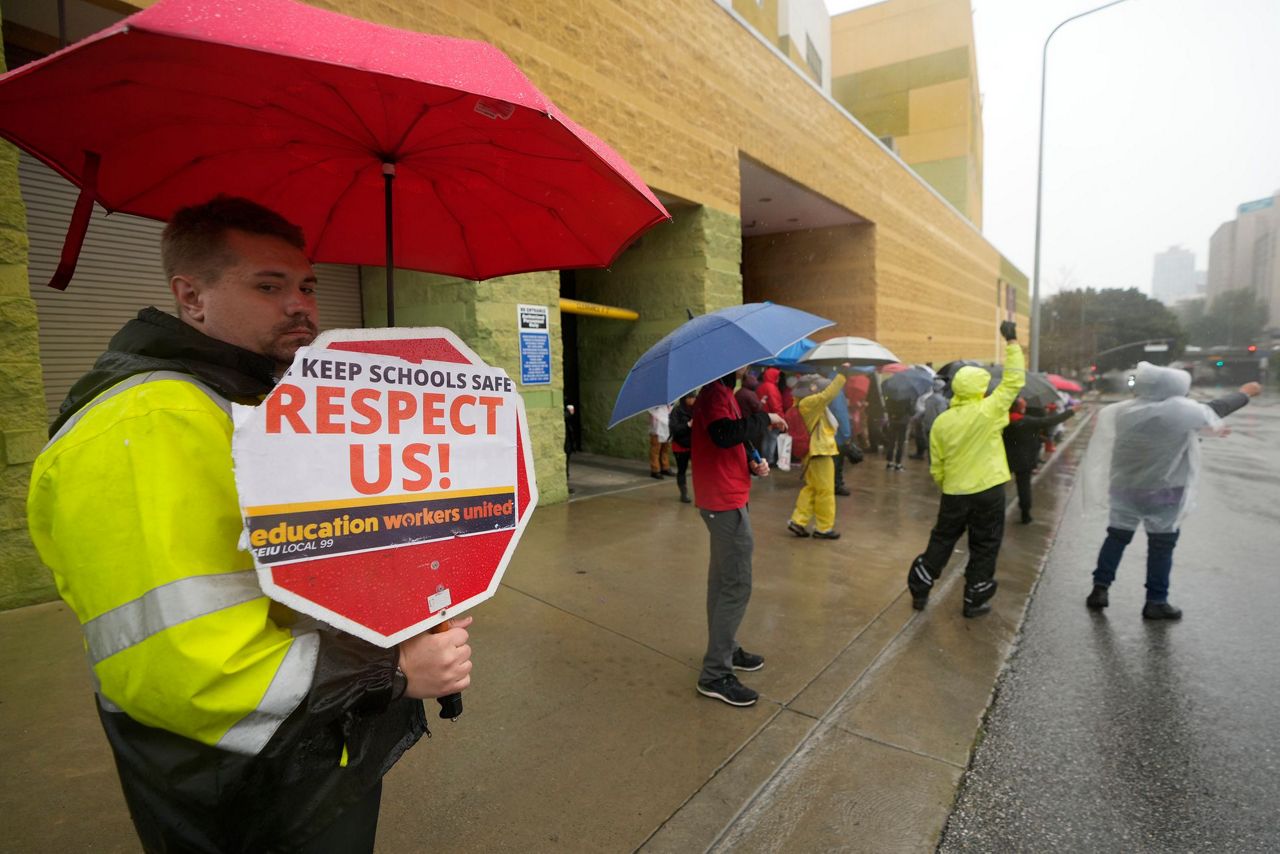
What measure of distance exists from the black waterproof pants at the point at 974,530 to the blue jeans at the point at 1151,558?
0.88 metres

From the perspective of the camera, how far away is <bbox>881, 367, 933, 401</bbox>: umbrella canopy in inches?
445

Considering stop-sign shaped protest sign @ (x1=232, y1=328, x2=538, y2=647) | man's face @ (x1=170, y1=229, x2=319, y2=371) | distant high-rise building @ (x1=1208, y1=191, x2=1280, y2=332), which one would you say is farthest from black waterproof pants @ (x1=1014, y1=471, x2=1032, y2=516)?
man's face @ (x1=170, y1=229, x2=319, y2=371)

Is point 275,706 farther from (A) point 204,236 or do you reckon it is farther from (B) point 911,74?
(B) point 911,74

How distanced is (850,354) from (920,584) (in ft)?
13.4

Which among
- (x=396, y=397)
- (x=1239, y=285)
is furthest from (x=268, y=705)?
(x=1239, y=285)

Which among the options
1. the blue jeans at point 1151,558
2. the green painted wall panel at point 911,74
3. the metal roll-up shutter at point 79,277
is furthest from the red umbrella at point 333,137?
A: the green painted wall panel at point 911,74

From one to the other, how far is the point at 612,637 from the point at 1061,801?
8.00 ft

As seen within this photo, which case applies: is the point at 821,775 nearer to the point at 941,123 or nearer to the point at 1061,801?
the point at 1061,801

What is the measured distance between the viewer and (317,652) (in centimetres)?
106

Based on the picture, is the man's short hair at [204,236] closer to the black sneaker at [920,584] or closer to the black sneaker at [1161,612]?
the black sneaker at [920,584]

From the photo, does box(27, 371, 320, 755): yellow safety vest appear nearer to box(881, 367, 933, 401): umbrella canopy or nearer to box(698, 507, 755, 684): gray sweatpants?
box(698, 507, 755, 684): gray sweatpants

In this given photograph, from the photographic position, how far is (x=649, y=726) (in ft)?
10.3

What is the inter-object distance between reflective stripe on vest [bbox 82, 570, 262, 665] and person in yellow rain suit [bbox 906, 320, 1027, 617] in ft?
15.0

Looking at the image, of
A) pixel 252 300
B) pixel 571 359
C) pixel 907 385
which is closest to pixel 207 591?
pixel 252 300
